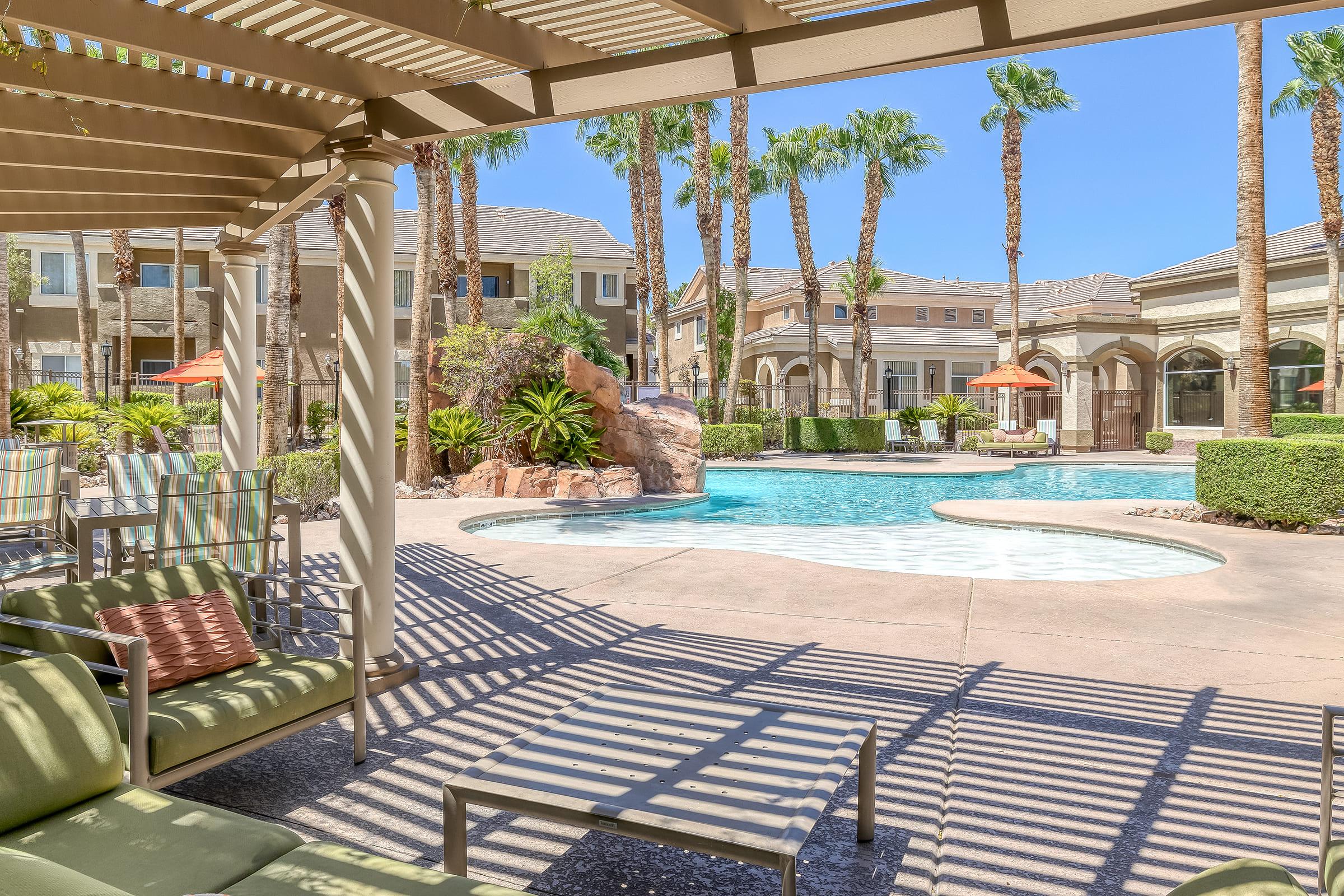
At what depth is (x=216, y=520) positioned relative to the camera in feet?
17.8

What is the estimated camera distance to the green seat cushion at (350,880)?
2137 millimetres

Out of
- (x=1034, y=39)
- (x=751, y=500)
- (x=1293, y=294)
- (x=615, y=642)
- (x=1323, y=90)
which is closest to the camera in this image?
(x=1034, y=39)

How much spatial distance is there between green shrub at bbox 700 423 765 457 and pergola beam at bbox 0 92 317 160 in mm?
18607

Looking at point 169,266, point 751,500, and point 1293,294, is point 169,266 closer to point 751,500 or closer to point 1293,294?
point 751,500

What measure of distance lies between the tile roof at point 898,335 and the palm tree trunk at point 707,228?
1112cm

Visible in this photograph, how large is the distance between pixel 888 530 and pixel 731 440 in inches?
461

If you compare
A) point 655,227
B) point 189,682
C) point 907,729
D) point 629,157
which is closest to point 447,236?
point 655,227

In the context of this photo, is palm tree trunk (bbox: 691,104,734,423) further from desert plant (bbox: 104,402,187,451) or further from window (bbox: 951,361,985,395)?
window (bbox: 951,361,985,395)

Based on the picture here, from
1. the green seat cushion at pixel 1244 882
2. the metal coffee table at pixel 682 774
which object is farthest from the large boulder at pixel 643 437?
the green seat cushion at pixel 1244 882

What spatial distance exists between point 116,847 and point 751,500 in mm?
15571

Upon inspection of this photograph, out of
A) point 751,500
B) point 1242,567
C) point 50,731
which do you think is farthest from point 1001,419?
point 50,731

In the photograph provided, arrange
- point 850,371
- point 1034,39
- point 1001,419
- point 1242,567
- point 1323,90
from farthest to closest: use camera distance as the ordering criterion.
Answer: point 850,371 → point 1001,419 → point 1323,90 → point 1242,567 → point 1034,39

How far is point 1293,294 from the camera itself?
27969mm

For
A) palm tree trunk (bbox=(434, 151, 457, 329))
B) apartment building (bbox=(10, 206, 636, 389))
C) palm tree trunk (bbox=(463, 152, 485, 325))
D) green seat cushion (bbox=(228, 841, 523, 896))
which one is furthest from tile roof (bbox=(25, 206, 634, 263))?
green seat cushion (bbox=(228, 841, 523, 896))
